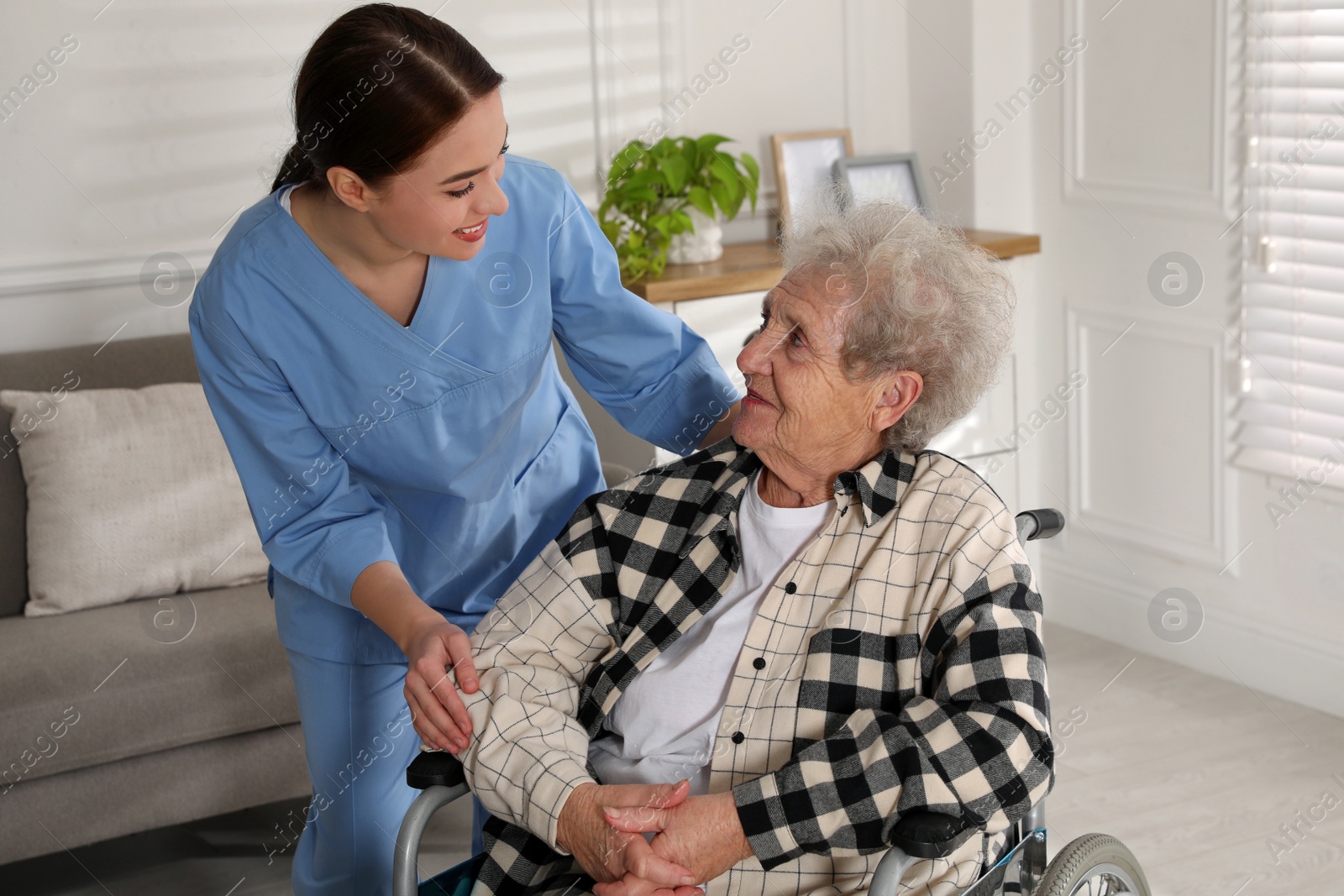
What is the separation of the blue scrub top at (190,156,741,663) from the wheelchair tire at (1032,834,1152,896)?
0.70 m

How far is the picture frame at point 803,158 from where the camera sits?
11.5 feet

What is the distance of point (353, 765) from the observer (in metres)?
1.68

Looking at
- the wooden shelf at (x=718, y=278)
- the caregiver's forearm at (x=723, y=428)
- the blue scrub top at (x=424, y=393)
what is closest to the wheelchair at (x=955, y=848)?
the blue scrub top at (x=424, y=393)

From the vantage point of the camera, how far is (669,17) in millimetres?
3361

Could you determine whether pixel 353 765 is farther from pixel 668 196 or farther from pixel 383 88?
pixel 668 196

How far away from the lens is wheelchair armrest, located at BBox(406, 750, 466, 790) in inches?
56.0


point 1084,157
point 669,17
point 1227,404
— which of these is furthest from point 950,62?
point 1227,404

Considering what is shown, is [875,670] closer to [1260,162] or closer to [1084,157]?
[1260,162]

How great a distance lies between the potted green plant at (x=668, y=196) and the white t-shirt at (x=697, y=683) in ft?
5.19

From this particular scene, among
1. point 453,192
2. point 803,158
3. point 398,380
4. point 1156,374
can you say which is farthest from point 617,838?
point 803,158

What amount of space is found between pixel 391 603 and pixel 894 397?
0.63 m

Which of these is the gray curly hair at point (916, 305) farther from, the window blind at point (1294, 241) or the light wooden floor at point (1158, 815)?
the window blind at point (1294, 241)

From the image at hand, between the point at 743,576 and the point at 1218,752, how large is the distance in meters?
1.77

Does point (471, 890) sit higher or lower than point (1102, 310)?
lower
